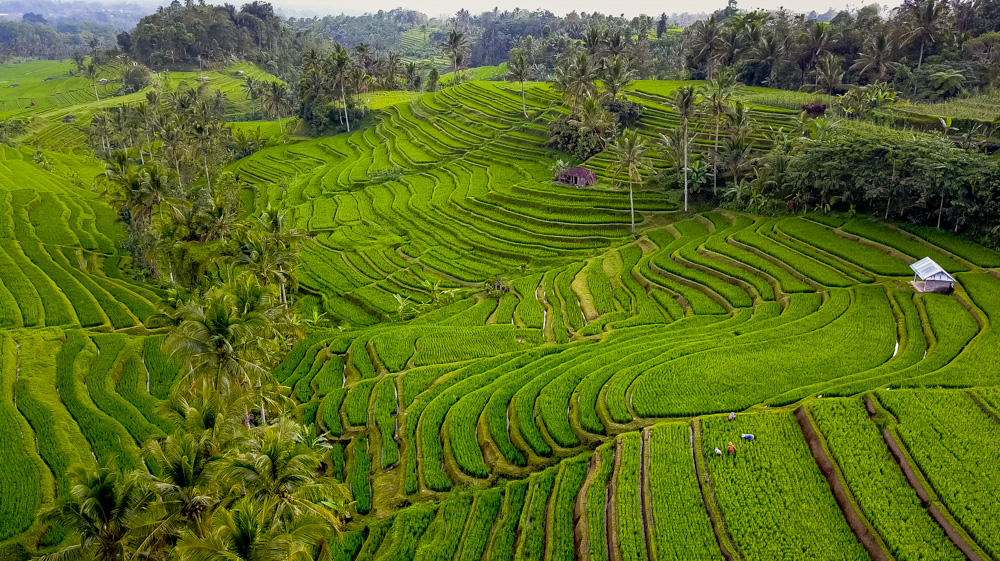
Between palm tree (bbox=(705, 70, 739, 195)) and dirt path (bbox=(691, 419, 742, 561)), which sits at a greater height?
palm tree (bbox=(705, 70, 739, 195))

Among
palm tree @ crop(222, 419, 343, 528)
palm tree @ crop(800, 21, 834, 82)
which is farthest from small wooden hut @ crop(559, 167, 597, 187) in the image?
palm tree @ crop(222, 419, 343, 528)

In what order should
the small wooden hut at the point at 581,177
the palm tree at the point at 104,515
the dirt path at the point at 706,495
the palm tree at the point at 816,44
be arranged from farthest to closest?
the palm tree at the point at 816,44, the small wooden hut at the point at 581,177, the dirt path at the point at 706,495, the palm tree at the point at 104,515

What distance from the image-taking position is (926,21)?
6281 cm

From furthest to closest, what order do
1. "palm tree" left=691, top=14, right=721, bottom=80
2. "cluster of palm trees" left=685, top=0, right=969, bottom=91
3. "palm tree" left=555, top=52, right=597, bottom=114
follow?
"palm tree" left=691, top=14, right=721, bottom=80 < "palm tree" left=555, top=52, right=597, bottom=114 < "cluster of palm trees" left=685, top=0, right=969, bottom=91

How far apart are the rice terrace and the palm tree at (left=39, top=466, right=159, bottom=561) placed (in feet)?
0.23

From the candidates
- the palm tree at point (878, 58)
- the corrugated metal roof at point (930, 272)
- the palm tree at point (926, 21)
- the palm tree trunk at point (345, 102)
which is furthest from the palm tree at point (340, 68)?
the corrugated metal roof at point (930, 272)

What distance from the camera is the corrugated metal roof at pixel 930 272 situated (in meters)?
30.8

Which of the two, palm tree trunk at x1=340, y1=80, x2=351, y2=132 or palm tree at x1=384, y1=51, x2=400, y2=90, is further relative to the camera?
palm tree at x1=384, y1=51, x2=400, y2=90

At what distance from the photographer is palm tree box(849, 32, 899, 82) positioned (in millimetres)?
64188

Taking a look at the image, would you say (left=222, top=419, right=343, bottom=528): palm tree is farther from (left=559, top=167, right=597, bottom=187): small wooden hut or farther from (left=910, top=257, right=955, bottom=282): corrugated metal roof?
(left=559, top=167, right=597, bottom=187): small wooden hut

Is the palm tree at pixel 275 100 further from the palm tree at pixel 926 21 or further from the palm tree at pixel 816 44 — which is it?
the palm tree at pixel 926 21

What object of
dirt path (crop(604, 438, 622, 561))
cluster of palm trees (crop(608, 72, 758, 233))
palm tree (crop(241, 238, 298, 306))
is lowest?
dirt path (crop(604, 438, 622, 561))

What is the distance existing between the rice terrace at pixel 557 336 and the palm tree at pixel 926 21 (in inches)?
26.2

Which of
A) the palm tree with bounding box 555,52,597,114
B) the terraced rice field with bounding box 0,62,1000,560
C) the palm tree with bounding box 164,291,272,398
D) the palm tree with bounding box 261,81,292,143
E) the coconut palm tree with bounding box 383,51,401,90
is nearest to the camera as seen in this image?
the terraced rice field with bounding box 0,62,1000,560
